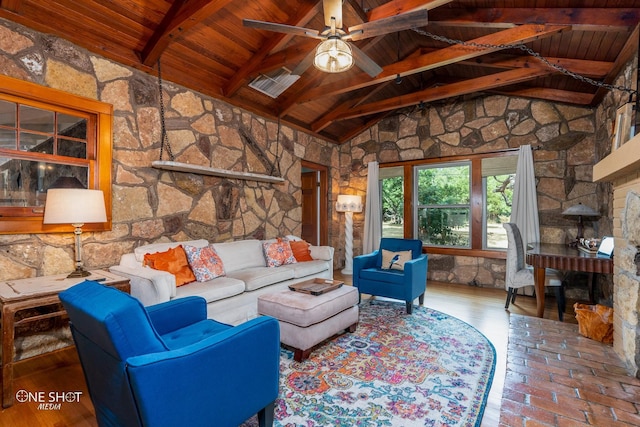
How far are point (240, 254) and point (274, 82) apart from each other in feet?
7.68

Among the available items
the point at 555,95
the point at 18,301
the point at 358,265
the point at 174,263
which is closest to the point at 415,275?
the point at 358,265

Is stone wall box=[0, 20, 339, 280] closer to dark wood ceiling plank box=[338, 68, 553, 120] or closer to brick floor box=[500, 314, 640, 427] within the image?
dark wood ceiling plank box=[338, 68, 553, 120]

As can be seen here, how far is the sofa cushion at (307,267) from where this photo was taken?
3984 mm

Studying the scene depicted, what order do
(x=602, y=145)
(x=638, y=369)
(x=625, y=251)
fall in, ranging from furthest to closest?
1. (x=602, y=145)
2. (x=625, y=251)
3. (x=638, y=369)

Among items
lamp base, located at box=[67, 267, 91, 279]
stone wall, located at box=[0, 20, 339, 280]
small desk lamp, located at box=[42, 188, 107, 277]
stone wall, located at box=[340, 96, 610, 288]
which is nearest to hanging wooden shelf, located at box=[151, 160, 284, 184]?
stone wall, located at box=[0, 20, 339, 280]

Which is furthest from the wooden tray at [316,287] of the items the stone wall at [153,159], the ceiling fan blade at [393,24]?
the ceiling fan blade at [393,24]

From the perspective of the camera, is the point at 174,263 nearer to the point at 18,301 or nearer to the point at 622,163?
the point at 18,301

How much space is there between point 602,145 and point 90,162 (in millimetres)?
5857

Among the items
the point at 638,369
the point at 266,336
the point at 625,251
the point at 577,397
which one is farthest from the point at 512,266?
the point at 266,336

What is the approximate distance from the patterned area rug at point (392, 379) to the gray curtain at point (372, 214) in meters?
2.81

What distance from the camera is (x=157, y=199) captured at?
11.3 ft

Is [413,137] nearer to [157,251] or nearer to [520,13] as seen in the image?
[520,13]

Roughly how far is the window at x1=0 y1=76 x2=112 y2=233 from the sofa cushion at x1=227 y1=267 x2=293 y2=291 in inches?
55.5

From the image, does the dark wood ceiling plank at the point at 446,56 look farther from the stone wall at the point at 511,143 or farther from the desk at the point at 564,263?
the desk at the point at 564,263
